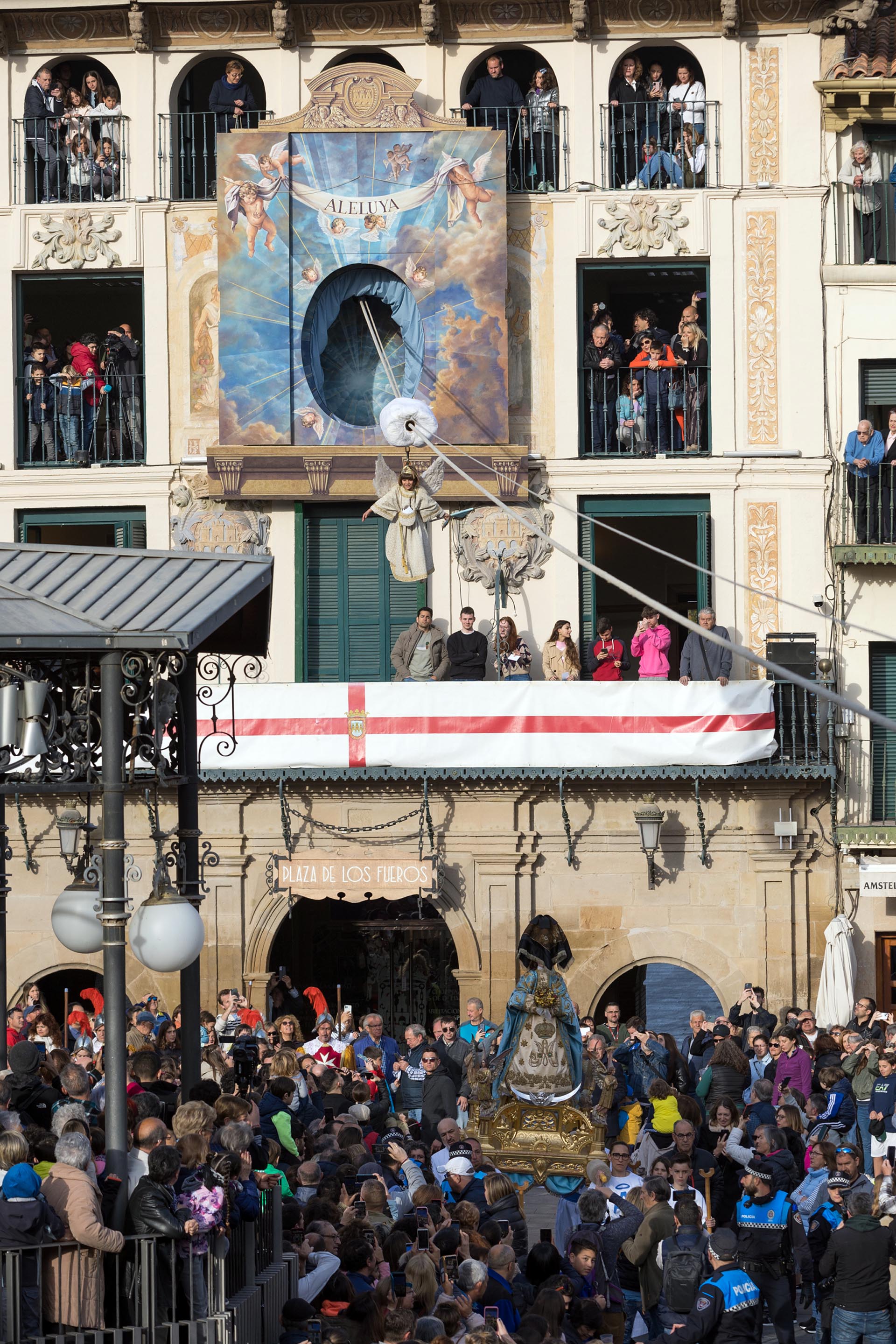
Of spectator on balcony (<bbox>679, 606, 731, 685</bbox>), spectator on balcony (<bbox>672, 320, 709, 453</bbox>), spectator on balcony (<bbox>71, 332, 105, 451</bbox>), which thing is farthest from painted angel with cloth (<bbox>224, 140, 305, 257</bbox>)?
spectator on balcony (<bbox>679, 606, 731, 685</bbox>)

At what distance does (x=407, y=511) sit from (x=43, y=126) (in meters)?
6.97

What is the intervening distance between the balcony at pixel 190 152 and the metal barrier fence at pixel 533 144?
283 centimetres

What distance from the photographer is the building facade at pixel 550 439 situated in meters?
24.6

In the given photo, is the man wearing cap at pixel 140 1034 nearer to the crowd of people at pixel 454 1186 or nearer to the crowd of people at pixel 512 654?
the crowd of people at pixel 454 1186

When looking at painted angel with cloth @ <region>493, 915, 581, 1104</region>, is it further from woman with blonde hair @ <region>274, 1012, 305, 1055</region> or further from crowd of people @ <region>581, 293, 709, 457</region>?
crowd of people @ <region>581, 293, 709, 457</region>

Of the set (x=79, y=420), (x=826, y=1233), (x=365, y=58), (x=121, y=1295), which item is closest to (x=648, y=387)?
(x=365, y=58)

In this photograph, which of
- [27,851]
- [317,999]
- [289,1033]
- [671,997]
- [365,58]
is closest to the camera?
[289,1033]

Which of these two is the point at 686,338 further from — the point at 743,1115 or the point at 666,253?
the point at 743,1115

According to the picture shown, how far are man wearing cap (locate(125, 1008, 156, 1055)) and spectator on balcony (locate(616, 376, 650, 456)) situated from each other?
10141 millimetres

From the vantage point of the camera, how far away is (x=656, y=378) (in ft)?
83.8

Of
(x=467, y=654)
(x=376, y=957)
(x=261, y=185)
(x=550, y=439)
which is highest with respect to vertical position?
(x=261, y=185)

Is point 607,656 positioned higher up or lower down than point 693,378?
lower down

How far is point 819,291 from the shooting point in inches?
1003

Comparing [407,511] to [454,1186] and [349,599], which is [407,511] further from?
[454,1186]
